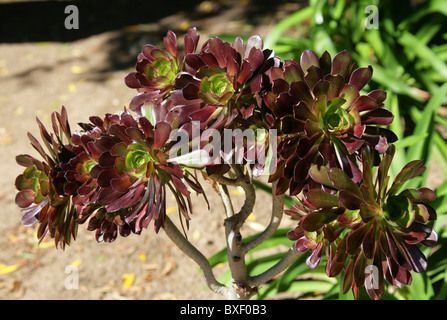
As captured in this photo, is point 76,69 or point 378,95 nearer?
point 378,95

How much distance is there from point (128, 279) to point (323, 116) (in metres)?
2.00

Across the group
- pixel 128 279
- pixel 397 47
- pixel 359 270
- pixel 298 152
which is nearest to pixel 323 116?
pixel 298 152

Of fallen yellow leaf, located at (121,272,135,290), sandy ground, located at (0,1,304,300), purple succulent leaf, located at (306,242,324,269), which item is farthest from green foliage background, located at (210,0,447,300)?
purple succulent leaf, located at (306,242,324,269)

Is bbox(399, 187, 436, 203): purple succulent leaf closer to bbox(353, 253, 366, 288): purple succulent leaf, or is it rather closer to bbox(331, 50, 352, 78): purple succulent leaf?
bbox(353, 253, 366, 288): purple succulent leaf

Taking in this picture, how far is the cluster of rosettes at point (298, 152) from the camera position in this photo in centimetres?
100

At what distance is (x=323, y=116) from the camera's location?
3.33 feet

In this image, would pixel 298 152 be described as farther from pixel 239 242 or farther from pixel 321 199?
pixel 239 242

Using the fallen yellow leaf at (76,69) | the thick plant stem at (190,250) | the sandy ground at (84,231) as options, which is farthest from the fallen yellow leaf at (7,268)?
the fallen yellow leaf at (76,69)

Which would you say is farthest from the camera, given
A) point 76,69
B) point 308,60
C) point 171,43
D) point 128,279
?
point 76,69

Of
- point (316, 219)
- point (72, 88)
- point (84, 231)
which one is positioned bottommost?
point (316, 219)

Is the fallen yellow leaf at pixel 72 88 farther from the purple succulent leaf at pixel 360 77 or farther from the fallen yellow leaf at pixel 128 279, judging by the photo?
the purple succulent leaf at pixel 360 77

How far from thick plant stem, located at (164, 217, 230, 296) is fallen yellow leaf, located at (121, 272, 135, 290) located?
1237mm

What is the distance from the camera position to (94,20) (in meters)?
5.94
